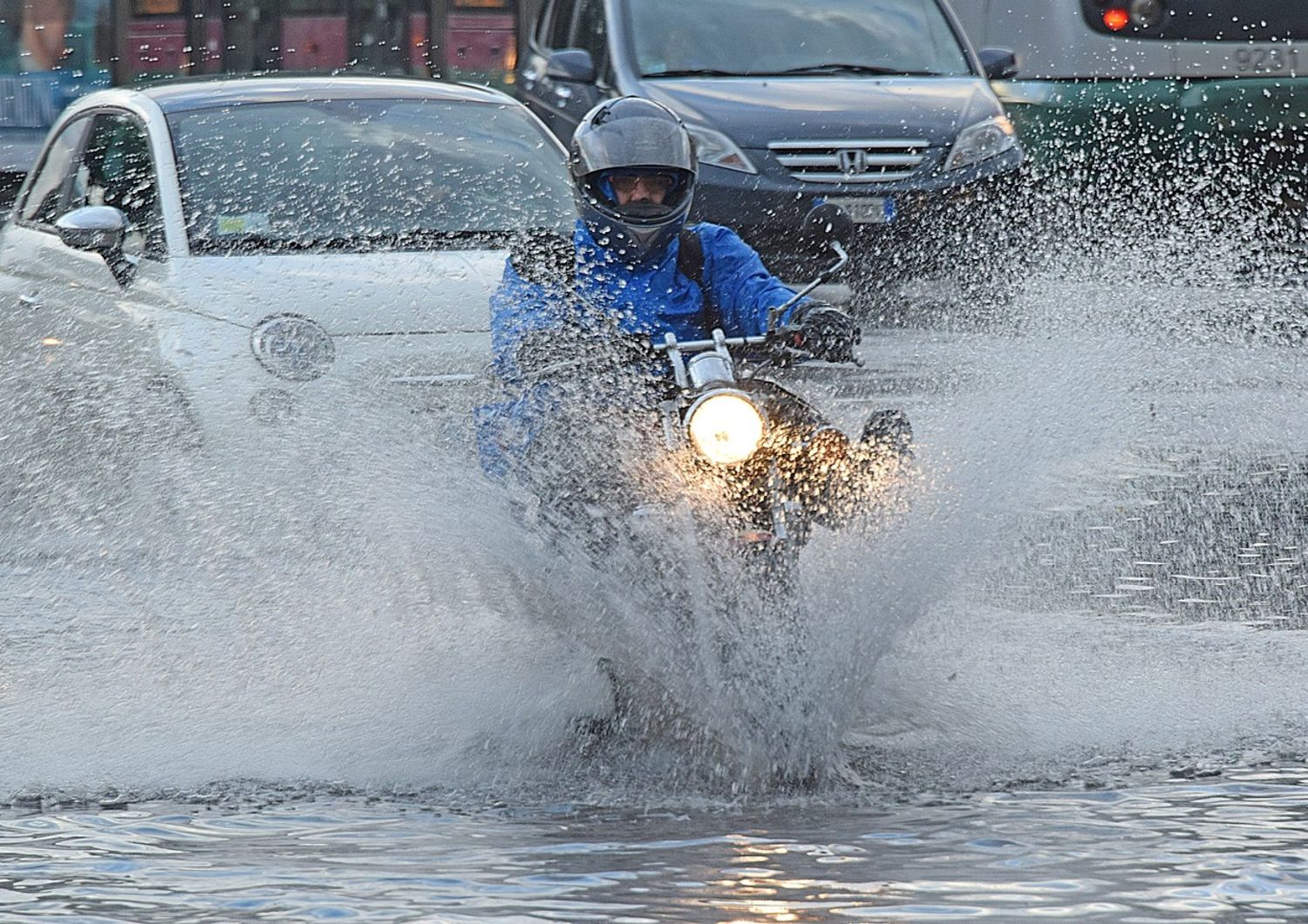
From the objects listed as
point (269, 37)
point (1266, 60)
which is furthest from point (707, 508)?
point (269, 37)

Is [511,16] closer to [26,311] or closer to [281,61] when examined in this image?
[281,61]

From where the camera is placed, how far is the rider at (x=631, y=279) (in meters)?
5.60

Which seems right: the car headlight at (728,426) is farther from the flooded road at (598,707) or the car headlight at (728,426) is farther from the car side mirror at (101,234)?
the car side mirror at (101,234)

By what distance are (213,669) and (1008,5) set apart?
31.1 ft

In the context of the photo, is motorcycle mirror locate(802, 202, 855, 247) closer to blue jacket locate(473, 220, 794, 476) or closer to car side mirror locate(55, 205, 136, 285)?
blue jacket locate(473, 220, 794, 476)

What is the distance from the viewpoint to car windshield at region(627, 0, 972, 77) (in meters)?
13.5

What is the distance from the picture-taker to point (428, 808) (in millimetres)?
4918

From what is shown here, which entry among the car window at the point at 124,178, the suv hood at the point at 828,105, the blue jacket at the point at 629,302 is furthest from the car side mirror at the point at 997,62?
the blue jacket at the point at 629,302

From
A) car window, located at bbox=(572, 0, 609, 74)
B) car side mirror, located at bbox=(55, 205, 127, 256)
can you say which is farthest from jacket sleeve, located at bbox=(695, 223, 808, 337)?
car window, located at bbox=(572, 0, 609, 74)

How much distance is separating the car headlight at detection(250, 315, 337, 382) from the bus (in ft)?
32.6

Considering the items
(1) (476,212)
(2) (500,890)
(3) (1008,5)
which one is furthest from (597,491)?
(3) (1008,5)

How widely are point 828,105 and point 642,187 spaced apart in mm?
7778

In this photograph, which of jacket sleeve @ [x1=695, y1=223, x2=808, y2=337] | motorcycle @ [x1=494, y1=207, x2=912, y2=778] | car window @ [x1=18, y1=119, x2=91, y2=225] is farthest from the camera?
car window @ [x1=18, y1=119, x2=91, y2=225]

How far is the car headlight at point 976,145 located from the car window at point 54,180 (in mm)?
4846
